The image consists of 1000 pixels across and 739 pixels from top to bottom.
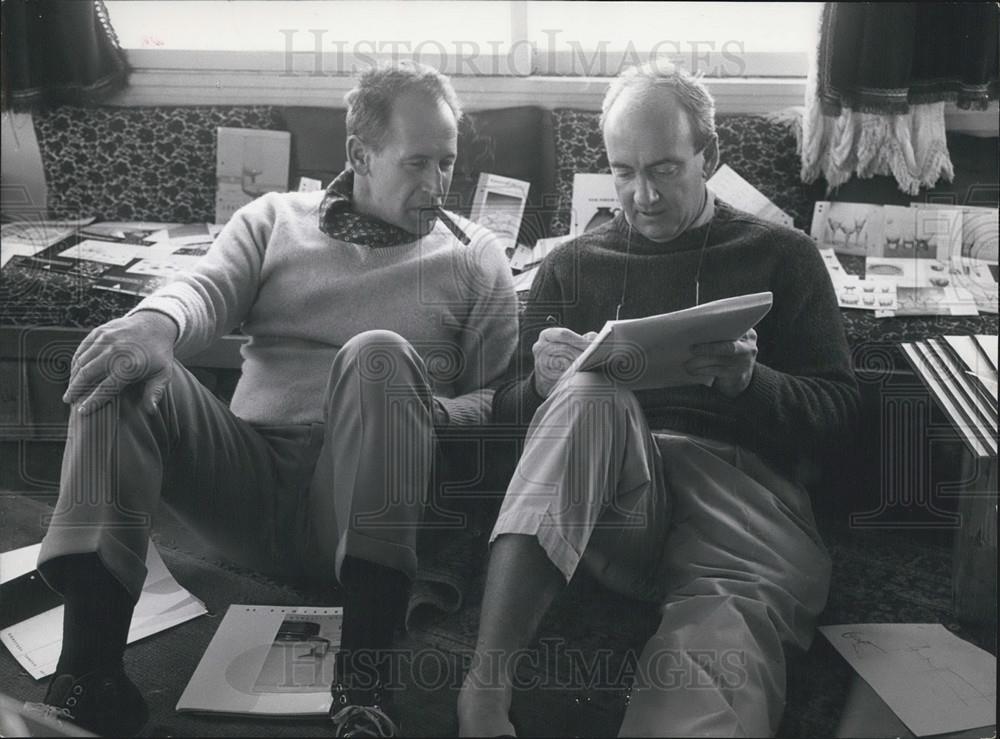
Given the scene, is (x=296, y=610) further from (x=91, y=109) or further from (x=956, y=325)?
(x=956, y=325)

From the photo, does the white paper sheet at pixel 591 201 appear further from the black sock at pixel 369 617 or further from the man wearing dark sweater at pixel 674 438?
the black sock at pixel 369 617

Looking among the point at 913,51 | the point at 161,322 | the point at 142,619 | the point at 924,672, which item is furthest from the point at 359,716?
the point at 913,51

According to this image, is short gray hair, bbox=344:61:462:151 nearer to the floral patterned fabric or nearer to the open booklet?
the floral patterned fabric

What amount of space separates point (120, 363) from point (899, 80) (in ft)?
3.63

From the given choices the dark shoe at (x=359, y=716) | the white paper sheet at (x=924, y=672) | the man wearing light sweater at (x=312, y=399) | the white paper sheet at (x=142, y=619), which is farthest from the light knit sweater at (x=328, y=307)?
the white paper sheet at (x=924, y=672)

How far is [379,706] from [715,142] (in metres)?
0.77

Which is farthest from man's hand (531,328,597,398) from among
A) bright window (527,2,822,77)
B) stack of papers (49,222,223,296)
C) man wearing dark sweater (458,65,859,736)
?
stack of papers (49,222,223,296)

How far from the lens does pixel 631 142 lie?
108 centimetres

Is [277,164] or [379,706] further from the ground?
[277,164]

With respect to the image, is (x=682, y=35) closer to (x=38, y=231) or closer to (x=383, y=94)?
(x=383, y=94)

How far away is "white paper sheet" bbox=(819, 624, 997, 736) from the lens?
995 mm

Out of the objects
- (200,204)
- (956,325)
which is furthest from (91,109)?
(956,325)

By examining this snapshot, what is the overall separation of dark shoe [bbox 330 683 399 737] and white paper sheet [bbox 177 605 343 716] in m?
0.01

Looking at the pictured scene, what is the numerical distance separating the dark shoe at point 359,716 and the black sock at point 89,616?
26cm
